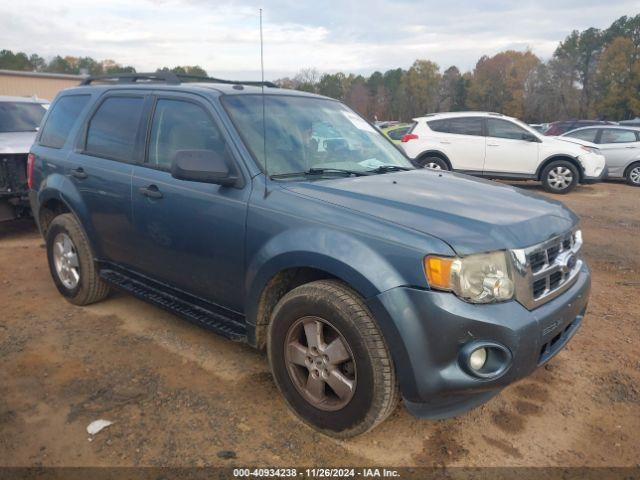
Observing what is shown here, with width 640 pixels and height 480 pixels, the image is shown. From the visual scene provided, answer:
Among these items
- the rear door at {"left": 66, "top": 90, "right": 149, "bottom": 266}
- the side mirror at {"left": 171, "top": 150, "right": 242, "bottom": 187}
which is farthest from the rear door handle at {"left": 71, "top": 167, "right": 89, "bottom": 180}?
the side mirror at {"left": 171, "top": 150, "right": 242, "bottom": 187}

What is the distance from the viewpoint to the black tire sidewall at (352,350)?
2555 millimetres

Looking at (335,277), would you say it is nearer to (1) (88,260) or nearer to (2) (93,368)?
(2) (93,368)

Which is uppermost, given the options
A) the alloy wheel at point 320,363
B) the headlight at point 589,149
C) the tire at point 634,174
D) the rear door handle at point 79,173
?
the headlight at point 589,149

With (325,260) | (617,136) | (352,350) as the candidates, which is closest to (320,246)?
(325,260)

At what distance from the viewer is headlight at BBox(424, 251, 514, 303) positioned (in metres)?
2.38

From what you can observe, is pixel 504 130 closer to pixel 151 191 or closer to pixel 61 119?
pixel 61 119

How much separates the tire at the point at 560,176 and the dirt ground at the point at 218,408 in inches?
308

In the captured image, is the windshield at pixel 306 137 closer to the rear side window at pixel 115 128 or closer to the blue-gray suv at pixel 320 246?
the blue-gray suv at pixel 320 246

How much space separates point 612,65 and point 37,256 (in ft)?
220

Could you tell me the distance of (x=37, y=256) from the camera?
6.29 metres

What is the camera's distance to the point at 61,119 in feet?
15.4

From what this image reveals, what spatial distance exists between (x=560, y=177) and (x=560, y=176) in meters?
0.02

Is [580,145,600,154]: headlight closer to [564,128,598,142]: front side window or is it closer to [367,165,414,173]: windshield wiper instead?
[564,128,598,142]: front side window

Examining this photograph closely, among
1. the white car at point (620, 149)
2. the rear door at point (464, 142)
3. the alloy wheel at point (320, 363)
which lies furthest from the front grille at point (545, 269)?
the white car at point (620, 149)
